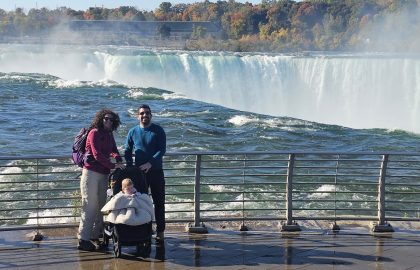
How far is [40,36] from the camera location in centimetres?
11169

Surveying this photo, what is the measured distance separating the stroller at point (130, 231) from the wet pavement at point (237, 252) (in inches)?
4.5

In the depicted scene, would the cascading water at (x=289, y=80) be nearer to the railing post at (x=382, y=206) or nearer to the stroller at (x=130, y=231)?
the railing post at (x=382, y=206)

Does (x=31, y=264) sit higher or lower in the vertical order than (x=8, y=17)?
lower

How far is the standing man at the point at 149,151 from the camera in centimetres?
786

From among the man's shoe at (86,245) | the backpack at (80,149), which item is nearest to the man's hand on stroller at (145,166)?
the backpack at (80,149)

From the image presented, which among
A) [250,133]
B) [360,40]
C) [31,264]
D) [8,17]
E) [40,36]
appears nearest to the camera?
[31,264]

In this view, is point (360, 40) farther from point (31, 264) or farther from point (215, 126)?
point (31, 264)

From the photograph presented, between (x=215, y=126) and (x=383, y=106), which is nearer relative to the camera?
(x=215, y=126)

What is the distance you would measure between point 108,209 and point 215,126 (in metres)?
22.5

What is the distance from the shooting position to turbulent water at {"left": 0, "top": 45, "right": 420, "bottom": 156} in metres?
27.6

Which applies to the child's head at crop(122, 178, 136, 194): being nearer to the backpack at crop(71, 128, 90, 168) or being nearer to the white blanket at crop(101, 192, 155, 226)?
the white blanket at crop(101, 192, 155, 226)

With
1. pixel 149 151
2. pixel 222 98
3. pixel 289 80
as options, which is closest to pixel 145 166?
pixel 149 151

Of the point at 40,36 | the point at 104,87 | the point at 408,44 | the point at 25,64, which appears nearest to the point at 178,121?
the point at 104,87

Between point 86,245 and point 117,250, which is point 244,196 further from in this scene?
point 117,250
